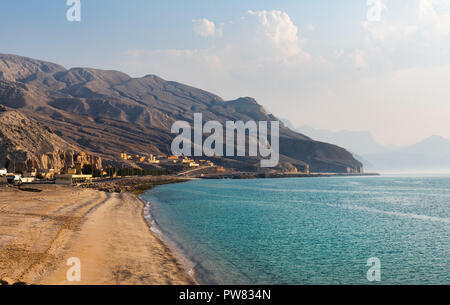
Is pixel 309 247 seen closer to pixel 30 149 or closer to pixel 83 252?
pixel 83 252

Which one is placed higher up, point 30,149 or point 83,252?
point 30,149

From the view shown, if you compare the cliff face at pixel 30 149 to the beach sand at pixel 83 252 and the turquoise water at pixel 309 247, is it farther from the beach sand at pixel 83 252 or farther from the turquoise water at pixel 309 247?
the beach sand at pixel 83 252

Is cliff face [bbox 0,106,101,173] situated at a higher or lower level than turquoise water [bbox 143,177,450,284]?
higher

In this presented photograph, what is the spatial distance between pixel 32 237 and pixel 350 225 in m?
39.4

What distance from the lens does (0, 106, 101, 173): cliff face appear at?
438ft

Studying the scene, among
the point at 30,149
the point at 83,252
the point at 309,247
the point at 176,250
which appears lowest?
the point at 309,247

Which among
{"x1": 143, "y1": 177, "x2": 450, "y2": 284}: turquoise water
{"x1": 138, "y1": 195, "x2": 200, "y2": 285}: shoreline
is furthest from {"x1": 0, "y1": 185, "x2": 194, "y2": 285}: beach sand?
{"x1": 143, "y1": 177, "x2": 450, "y2": 284}: turquoise water

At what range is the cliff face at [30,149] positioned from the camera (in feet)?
438

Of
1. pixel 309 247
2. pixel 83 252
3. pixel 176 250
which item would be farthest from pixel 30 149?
pixel 309 247

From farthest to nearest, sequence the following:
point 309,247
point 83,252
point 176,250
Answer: point 309,247, point 176,250, point 83,252

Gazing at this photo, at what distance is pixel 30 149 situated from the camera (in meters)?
153

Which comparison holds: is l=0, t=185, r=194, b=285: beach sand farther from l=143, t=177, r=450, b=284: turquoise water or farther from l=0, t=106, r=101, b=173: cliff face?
l=0, t=106, r=101, b=173: cliff face

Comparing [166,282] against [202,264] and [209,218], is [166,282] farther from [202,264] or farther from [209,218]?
[209,218]

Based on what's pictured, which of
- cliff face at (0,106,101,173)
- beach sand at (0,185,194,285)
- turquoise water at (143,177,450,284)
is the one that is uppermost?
cliff face at (0,106,101,173)
